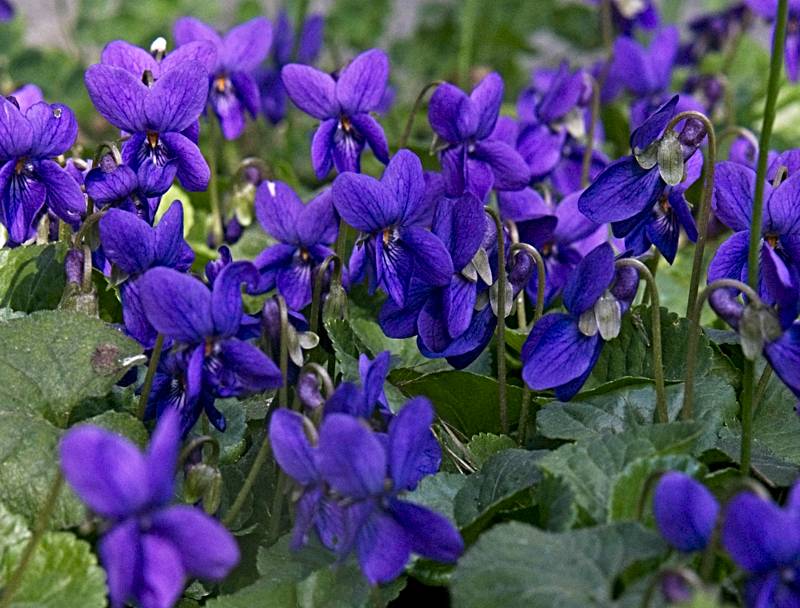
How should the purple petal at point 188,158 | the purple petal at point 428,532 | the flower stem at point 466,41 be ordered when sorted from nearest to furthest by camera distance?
the purple petal at point 428,532
the purple petal at point 188,158
the flower stem at point 466,41

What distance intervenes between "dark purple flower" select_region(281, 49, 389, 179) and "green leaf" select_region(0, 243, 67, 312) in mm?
417

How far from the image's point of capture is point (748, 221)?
1.79 m

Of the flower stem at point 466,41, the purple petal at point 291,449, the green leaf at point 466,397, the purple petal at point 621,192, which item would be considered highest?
the purple petal at point 621,192

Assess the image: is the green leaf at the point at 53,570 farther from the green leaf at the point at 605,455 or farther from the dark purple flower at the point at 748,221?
the dark purple flower at the point at 748,221

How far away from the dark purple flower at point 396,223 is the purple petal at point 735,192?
387mm

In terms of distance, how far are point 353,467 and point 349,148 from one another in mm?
848

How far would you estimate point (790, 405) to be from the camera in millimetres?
1938

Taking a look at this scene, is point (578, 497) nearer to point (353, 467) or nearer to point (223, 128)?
point (353, 467)

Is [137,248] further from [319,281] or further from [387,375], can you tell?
[387,375]

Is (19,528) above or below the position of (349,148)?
below

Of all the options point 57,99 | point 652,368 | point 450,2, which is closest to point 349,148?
point 652,368

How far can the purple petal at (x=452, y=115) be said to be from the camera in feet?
6.76

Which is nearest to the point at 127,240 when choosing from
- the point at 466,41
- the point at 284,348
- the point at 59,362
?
the point at 59,362

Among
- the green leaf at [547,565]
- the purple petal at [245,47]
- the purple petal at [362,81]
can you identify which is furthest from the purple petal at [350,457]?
the purple petal at [245,47]
